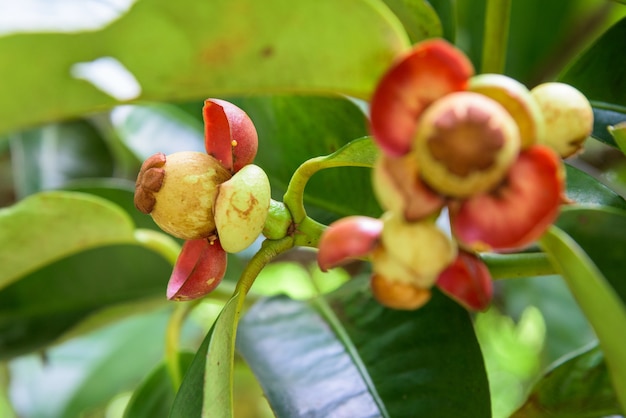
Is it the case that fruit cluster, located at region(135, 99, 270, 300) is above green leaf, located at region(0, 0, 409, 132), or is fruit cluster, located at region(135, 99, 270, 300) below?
below

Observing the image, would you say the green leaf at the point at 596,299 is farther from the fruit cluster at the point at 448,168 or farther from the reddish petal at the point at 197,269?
the reddish petal at the point at 197,269

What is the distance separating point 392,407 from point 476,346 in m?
0.10

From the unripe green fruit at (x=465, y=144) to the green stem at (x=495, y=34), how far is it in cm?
42

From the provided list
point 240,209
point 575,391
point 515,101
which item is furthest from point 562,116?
point 575,391

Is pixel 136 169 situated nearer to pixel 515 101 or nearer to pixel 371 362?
pixel 371 362

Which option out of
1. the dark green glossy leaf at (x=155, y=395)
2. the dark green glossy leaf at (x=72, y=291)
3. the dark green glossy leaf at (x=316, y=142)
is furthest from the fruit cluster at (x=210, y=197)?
the dark green glossy leaf at (x=72, y=291)

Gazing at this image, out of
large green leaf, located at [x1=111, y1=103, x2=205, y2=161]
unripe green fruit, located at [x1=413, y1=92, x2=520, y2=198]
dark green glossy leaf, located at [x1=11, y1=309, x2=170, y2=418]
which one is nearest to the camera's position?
unripe green fruit, located at [x1=413, y1=92, x2=520, y2=198]

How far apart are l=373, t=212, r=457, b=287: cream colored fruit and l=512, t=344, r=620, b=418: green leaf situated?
34 cm

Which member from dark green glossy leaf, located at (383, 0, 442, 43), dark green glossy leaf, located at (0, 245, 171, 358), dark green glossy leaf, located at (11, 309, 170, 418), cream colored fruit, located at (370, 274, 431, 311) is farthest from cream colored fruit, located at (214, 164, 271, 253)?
dark green glossy leaf, located at (11, 309, 170, 418)

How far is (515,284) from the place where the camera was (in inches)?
51.3

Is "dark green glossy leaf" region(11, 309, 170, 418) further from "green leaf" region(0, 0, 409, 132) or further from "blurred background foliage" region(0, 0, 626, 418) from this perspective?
"green leaf" region(0, 0, 409, 132)

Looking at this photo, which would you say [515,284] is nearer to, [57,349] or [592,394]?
[592,394]

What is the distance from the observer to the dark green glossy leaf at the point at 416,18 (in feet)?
2.14

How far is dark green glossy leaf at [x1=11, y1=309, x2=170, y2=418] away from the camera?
125 centimetres
